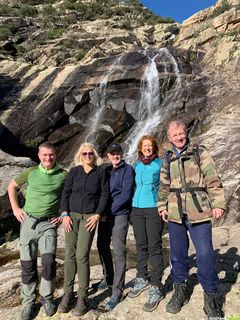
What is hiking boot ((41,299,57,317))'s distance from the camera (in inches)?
193

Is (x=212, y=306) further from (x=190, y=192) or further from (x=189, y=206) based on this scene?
(x=190, y=192)

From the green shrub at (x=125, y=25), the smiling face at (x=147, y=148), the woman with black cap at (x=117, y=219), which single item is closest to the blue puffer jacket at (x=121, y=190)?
the woman with black cap at (x=117, y=219)

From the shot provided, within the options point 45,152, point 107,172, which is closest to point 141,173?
point 107,172

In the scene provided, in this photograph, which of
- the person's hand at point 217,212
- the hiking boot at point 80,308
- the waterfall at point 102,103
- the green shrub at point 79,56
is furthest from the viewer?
the green shrub at point 79,56

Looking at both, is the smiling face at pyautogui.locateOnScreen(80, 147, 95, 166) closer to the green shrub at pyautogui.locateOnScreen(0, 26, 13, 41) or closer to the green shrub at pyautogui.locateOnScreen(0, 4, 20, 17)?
the green shrub at pyautogui.locateOnScreen(0, 26, 13, 41)

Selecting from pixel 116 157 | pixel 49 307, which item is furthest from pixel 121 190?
pixel 49 307

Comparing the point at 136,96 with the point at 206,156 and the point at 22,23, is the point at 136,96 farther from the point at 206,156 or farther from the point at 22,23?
the point at 22,23

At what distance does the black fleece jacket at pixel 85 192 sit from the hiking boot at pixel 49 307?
4.34 ft

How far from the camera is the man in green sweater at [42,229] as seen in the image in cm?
494

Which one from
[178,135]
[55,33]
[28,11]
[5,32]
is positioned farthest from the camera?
[28,11]

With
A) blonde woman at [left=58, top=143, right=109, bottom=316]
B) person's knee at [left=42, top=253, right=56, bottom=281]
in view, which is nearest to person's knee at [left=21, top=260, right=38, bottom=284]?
person's knee at [left=42, top=253, right=56, bottom=281]

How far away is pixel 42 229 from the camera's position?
5051mm

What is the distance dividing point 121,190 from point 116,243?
0.81 m

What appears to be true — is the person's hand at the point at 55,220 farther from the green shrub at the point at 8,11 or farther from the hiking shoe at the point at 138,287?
the green shrub at the point at 8,11
